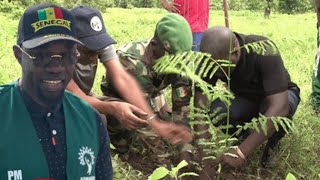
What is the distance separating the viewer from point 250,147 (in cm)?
320

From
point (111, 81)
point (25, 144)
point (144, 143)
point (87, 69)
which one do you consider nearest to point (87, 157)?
point (25, 144)

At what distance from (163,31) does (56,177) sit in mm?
1709

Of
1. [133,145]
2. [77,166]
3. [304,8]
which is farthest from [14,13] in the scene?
[304,8]

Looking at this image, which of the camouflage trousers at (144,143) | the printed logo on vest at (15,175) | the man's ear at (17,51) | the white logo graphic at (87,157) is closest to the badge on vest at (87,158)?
the white logo graphic at (87,157)

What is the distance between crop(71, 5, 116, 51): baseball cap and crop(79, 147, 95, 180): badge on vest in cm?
130

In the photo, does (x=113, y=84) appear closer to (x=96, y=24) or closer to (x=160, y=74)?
(x=160, y=74)

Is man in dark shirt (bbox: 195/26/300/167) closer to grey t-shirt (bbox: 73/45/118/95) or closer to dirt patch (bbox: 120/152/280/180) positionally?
dirt patch (bbox: 120/152/280/180)

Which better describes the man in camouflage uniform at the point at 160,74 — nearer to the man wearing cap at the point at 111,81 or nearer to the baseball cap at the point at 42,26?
the man wearing cap at the point at 111,81

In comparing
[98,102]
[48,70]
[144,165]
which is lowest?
[144,165]

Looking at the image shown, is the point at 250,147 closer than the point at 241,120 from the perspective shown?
Yes

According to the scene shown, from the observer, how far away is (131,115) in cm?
299

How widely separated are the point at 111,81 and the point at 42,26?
1.83m

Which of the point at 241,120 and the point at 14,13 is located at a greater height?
the point at 241,120

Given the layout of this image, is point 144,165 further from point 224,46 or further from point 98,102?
point 224,46
